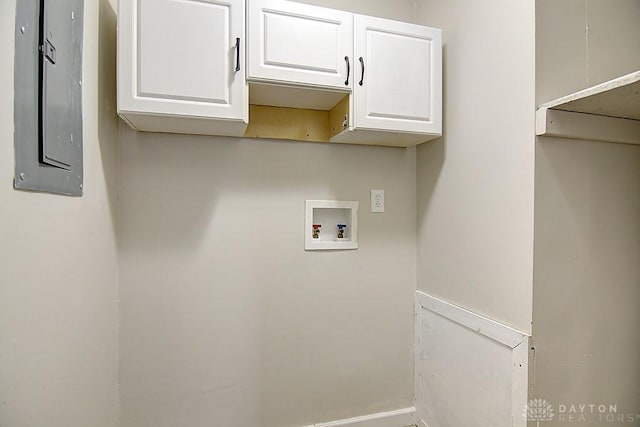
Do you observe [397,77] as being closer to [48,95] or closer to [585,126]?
[585,126]

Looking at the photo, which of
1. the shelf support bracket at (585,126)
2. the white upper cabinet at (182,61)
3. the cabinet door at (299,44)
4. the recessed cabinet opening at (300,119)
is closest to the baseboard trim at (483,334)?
the shelf support bracket at (585,126)

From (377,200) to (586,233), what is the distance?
2.97 ft

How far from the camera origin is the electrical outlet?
1859mm

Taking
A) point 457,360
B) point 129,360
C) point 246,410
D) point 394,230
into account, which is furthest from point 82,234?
point 457,360

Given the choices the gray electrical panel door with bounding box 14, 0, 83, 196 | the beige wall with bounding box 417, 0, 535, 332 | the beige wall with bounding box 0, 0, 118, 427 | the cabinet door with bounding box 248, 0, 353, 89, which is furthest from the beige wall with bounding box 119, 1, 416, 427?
the gray electrical panel door with bounding box 14, 0, 83, 196

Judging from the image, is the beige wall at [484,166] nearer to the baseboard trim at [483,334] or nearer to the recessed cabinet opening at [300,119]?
the baseboard trim at [483,334]

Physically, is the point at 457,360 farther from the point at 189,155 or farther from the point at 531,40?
the point at 189,155

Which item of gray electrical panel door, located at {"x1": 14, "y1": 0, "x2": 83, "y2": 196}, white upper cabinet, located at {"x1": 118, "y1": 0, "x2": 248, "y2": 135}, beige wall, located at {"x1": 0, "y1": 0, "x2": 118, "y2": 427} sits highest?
white upper cabinet, located at {"x1": 118, "y1": 0, "x2": 248, "y2": 135}

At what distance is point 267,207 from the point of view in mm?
1719

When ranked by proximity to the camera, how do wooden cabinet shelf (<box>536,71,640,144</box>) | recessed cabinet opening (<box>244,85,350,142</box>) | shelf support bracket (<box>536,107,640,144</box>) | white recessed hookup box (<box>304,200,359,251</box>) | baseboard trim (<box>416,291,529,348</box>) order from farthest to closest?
white recessed hookup box (<box>304,200,359,251</box>) → recessed cabinet opening (<box>244,85,350,142</box>) → baseboard trim (<box>416,291,529,348</box>) → shelf support bracket (<box>536,107,640,144</box>) → wooden cabinet shelf (<box>536,71,640,144</box>)

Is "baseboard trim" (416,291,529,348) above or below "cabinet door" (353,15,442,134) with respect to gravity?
below

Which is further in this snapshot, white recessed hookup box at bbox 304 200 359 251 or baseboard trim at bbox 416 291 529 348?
white recessed hookup box at bbox 304 200 359 251

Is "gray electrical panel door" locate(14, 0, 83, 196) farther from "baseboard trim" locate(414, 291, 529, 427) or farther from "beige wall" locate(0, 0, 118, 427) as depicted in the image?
"baseboard trim" locate(414, 291, 529, 427)

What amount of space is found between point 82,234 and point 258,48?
0.91 metres
